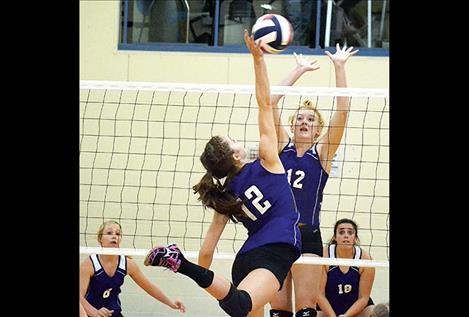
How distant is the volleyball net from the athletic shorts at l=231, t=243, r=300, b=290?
95.5 inches

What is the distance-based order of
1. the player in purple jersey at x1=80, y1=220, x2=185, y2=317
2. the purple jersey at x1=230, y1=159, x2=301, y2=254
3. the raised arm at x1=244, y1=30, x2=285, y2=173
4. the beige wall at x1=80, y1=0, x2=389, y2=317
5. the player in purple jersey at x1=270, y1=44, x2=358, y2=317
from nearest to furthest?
the raised arm at x1=244, y1=30, x2=285, y2=173 < the purple jersey at x1=230, y1=159, x2=301, y2=254 < the player in purple jersey at x1=270, y1=44, x2=358, y2=317 < the player in purple jersey at x1=80, y1=220, x2=185, y2=317 < the beige wall at x1=80, y1=0, x2=389, y2=317

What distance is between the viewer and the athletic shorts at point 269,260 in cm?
465

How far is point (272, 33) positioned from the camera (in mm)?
4672

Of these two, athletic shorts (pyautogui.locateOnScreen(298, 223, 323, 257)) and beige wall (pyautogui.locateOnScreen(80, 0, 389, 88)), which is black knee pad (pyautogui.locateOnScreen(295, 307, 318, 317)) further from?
beige wall (pyautogui.locateOnScreen(80, 0, 389, 88))

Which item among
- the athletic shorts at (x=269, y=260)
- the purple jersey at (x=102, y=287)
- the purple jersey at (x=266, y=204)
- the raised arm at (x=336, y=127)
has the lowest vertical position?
the purple jersey at (x=102, y=287)

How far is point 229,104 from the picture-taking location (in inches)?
293

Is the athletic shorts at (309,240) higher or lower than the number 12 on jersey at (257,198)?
lower

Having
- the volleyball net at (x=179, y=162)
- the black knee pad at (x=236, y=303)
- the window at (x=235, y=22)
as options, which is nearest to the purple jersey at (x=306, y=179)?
the black knee pad at (x=236, y=303)

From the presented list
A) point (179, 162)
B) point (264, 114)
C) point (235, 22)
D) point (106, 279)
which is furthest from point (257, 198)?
point (235, 22)

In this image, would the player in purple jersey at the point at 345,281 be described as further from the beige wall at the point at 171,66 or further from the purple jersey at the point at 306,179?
the beige wall at the point at 171,66

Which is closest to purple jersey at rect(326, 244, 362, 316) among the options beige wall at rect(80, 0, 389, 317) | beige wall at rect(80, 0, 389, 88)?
beige wall at rect(80, 0, 389, 317)

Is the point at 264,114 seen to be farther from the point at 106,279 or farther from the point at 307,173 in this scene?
the point at 106,279

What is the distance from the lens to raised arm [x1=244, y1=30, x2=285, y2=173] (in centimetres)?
445

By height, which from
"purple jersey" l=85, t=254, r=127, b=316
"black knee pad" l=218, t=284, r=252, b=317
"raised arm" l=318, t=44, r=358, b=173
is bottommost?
"purple jersey" l=85, t=254, r=127, b=316
